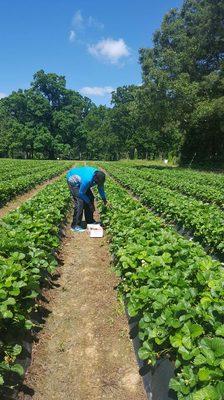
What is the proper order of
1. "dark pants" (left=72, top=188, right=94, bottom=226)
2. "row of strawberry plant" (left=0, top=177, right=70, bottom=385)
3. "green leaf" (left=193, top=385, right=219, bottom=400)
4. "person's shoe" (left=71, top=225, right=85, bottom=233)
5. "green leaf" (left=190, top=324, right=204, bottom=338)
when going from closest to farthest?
"green leaf" (left=193, top=385, right=219, bottom=400), "green leaf" (left=190, top=324, right=204, bottom=338), "row of strawberry plant" (left=0, top=177, right=70, bottom=385), "dark pants" (left=72, top=188, right=94, bottom=226), "person's shoe" (left=71, top=225, right=85, bottom=233)

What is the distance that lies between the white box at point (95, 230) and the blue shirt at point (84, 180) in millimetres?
713

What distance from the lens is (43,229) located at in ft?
23.8

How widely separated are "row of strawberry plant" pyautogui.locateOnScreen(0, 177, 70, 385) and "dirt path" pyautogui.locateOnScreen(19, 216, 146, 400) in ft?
1.26

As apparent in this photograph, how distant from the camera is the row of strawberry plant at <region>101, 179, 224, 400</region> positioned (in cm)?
311

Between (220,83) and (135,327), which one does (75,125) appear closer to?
(220,83)

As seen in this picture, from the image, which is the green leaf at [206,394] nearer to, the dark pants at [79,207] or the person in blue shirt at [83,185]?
the person in blue shirt at [83,185]

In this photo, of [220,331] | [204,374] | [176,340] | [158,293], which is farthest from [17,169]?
[204,374]

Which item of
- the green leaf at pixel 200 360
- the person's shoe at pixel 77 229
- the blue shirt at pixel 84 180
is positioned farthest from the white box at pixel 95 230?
the green leaf at pixel 200 360

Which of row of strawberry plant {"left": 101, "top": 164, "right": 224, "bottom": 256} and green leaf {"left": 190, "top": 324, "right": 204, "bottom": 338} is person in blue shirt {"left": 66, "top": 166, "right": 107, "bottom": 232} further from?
green leaf {"left": 190, "top": 324, "right": 204, "bottom": 338}

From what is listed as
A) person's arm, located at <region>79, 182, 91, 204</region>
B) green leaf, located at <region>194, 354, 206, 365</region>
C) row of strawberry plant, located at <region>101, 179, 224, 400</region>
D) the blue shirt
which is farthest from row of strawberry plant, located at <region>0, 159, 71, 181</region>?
green leaf, located at <region>194, 354, 206, 365</region>

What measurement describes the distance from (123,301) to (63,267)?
2.16 m

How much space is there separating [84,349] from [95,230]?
17.2 ft

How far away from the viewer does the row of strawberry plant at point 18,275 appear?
4.24 m

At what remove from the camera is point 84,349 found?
5055 mm
